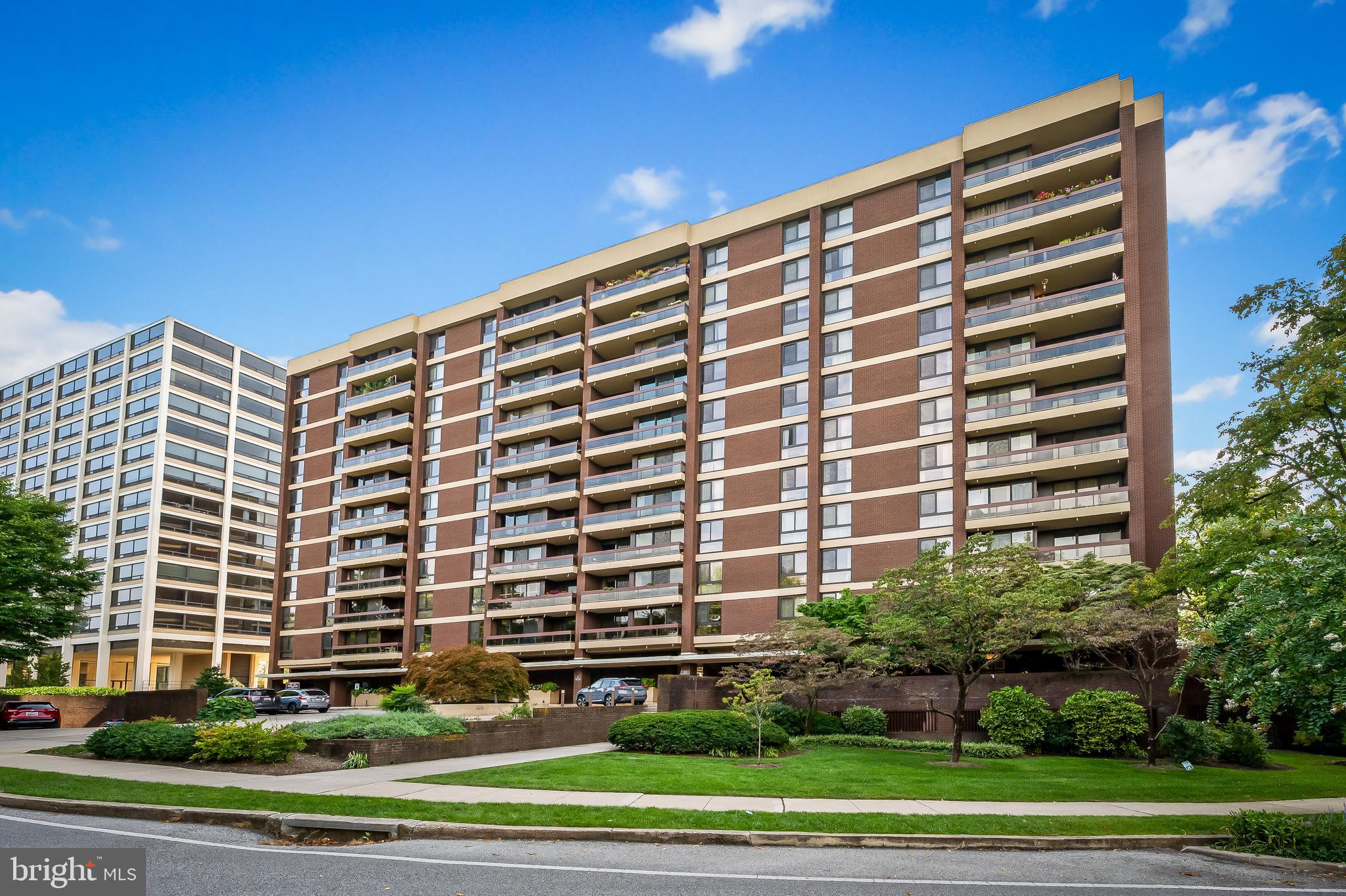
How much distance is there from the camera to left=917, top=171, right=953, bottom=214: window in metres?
50.8

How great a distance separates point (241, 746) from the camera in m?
20.6

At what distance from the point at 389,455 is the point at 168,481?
38135 mm

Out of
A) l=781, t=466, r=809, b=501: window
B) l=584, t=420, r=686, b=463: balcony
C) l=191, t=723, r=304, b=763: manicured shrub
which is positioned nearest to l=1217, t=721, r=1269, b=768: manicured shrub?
l=781, t=466, r=809, b=501: window

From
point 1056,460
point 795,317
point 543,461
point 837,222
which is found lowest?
point 1056,460

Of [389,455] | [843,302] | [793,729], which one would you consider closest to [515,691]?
[793,729]

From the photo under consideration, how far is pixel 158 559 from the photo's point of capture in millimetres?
92750

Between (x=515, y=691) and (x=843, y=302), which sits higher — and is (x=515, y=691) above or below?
below

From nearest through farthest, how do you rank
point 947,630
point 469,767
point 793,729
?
1. point 469,767
2. point 947,630
3. point 793,729

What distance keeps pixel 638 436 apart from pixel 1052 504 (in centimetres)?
2497

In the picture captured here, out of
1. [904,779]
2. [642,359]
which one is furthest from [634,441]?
[904,779]

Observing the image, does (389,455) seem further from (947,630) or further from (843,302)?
(947,630)

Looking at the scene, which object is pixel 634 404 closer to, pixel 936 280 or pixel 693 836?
pixel 936 280

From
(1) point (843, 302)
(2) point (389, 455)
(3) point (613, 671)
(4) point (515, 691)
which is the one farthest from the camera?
(2) point (389, 455)

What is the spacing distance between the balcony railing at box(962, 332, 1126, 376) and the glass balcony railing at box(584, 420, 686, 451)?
689 inches
